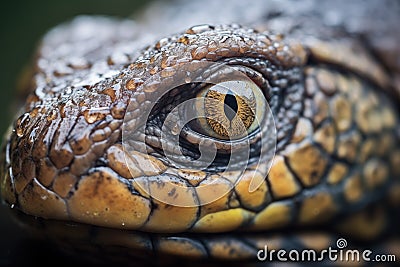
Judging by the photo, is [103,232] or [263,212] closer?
[103,232]

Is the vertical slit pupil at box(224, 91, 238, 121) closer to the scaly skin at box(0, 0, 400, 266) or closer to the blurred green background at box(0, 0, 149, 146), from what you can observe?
the scaly skin at box(0, 0, 400, 266)

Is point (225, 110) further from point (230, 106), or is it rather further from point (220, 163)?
point (220, 163)

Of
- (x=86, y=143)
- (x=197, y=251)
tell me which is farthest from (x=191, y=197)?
(x=86, y=143)

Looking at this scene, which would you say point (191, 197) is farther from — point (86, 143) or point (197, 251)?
point (86, 143)

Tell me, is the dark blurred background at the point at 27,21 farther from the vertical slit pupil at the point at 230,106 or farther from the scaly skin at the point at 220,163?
the vertical slit pupil at the point at 230,106

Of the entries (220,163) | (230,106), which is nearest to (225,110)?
(230,106)

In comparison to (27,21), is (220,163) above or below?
below

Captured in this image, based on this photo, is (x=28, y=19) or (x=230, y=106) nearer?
(x=230, y=106)
